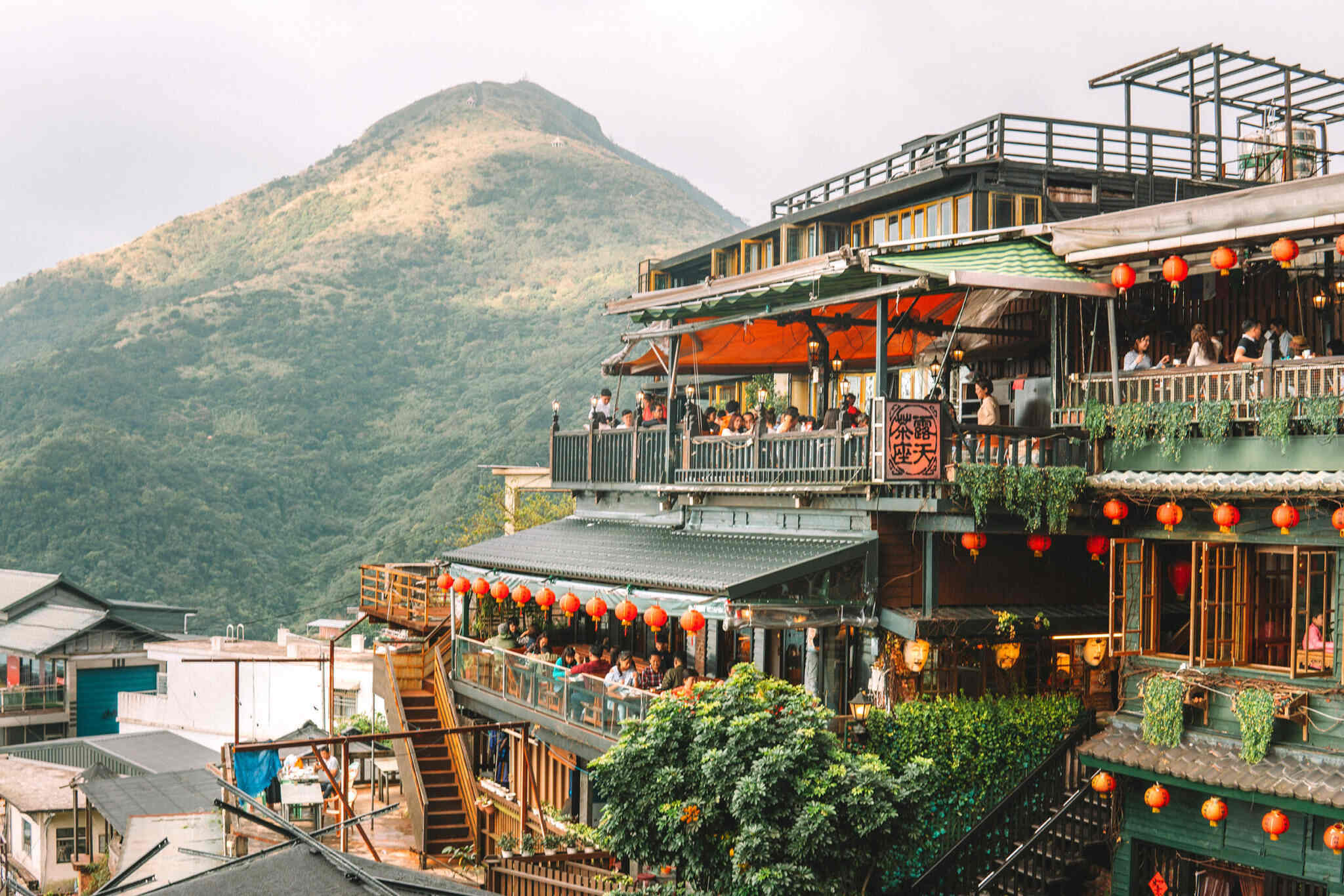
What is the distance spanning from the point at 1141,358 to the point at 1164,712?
14.6 ft

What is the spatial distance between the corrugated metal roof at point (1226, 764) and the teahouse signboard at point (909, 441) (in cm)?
Answer: 379

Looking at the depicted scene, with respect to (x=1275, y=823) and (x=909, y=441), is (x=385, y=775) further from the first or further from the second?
(x=1275, y=823)

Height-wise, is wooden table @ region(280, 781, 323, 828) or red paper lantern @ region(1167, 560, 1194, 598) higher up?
red paper lantern @ region(1167, 560, 1194, 598)

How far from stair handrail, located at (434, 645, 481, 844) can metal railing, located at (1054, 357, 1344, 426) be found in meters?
11.9

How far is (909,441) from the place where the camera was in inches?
634

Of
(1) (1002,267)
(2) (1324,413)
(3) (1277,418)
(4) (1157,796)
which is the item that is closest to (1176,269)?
(3) (1277,418)

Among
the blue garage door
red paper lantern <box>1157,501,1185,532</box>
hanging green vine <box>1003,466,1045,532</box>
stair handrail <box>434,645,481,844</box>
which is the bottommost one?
the blue garage door

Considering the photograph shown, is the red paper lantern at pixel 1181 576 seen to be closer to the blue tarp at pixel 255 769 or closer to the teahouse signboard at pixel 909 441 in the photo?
the teahouse signboard at pixel 909 441

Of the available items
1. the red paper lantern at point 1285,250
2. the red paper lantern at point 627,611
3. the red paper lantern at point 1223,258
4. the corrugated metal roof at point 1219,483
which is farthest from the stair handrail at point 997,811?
the red paper lantern at point 1285,250

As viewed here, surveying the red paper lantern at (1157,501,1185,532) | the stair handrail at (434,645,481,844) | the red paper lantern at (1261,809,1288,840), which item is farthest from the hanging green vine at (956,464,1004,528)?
the stair handrail at (434,645,481,844)

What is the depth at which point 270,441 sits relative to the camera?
267ft

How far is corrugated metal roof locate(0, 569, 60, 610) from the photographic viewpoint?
4734cm

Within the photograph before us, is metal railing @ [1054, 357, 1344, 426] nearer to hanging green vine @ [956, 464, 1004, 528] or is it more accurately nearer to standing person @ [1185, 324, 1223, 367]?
standing person @ [1185, 324, 1223, 367]

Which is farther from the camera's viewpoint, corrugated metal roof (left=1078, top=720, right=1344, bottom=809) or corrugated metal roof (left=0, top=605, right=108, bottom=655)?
corrugated metal roof (left=0, top=605, right=108, bottom=655)
